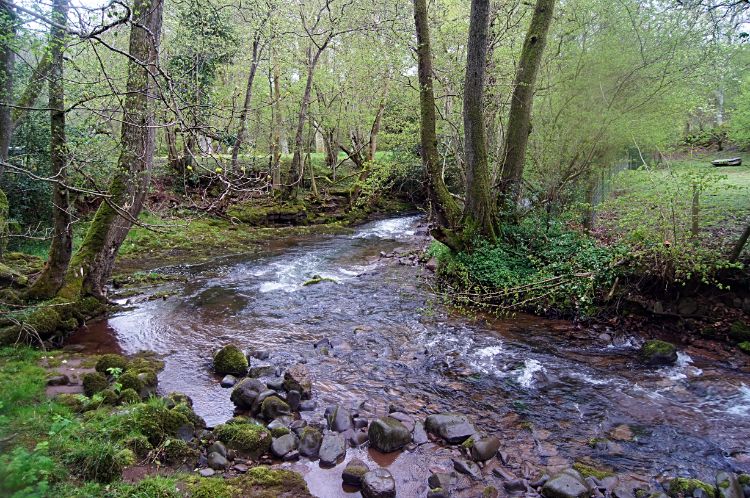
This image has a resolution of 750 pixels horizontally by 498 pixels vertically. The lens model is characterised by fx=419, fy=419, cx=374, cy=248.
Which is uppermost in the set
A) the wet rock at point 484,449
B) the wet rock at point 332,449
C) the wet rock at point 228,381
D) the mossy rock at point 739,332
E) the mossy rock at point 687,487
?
the mossy rock at point 739,332

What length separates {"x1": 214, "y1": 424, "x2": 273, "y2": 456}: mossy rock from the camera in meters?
4.52

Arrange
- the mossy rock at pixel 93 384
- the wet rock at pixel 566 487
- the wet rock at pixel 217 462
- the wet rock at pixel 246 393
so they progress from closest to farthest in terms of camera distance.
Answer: the wet rock at pixel 566 487
the wet rock at pixel 217 462
the mossy rock at pixel 93 384
the wet rock at pixel 246 393

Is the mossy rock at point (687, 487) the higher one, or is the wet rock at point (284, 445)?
the mossy rock at point (687, 487)

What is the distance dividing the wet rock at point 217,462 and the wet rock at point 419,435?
206cm

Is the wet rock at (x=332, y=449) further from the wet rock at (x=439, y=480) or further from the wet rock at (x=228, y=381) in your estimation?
the wet rock at (x=228, y=381)

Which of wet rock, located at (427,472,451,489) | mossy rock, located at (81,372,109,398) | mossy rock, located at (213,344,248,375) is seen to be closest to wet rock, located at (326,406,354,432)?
wet rock, located at (427,472,451,489)

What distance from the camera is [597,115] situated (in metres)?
9.75

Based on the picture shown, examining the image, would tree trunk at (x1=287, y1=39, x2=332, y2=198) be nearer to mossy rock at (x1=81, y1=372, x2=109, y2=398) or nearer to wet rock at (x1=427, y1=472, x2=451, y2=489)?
mossy rock at (x1=81, y1=372, x2=109, y2=398)

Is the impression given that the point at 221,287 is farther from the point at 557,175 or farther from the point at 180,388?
the point at 557,175

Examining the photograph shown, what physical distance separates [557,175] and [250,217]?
527 inches

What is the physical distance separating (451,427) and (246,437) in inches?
91.6

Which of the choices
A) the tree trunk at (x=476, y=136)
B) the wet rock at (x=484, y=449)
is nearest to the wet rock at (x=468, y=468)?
the wet rock at (x=484, y=449)

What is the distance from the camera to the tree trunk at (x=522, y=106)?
1007 cm

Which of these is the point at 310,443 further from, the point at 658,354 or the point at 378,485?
the point at 658,354
